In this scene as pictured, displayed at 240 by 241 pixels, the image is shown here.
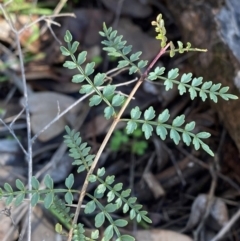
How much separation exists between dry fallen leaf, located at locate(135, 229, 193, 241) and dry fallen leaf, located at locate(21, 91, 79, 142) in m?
0.60

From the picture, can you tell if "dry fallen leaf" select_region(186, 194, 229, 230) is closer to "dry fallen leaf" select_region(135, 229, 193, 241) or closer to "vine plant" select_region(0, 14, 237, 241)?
"dry fallen leaf" select_region(135, 229, 193, 241)

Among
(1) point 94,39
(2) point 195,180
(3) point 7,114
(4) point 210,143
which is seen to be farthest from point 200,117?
(3) point 7,114

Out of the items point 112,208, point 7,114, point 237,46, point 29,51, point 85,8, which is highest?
point 237,46

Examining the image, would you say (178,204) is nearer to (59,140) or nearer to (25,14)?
(59,140)

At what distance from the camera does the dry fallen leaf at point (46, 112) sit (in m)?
2.34

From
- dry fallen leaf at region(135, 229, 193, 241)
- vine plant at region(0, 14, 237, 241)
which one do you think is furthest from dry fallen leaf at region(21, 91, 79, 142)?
vine plant at region(0, 14, 237, 241)

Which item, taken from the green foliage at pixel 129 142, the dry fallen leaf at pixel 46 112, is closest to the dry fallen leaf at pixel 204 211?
the green foliage at pixel 129 142

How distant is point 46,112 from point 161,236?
0.75 m

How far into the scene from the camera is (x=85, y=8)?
2.66 m

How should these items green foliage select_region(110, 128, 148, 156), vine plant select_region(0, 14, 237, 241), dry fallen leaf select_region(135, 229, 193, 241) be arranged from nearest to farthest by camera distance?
vine plant select_region(0, 14, 237, 241), dry fallen leaf select_region(135, 229, 193, 241), green foliage select_region(110, 128, 148, 156)

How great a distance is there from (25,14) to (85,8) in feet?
1.00

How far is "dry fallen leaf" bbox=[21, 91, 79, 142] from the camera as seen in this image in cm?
234

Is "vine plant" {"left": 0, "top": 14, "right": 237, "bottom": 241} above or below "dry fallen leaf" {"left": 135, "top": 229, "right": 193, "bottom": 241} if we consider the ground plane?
above

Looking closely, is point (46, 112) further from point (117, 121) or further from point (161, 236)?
point (117, 121)
